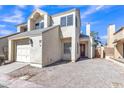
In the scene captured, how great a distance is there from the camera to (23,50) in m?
15.6

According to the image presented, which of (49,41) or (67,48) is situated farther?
(67,48)

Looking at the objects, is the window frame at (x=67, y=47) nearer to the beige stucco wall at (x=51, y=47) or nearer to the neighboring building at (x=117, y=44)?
the beige stucco wall at (x=51, y=47)

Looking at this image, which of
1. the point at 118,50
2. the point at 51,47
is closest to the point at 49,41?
the point at 51,47

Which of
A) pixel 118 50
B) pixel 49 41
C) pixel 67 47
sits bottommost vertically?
pixel 118 50

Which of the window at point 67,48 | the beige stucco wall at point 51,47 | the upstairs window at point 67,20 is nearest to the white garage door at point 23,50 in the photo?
the beige stucco wall at point 51,47

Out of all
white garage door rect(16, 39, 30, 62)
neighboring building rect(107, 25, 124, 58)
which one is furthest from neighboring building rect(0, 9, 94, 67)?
neighboring building rect(107, 25, 124, 58)

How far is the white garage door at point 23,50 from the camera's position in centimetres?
1497

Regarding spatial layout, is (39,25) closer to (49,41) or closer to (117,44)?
(49,41)

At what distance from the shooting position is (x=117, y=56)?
18.7 metres

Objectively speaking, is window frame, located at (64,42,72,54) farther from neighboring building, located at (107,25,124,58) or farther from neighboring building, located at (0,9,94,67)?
neighboring building, located at (107,25,124,58)

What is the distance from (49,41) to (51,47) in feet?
2.47
